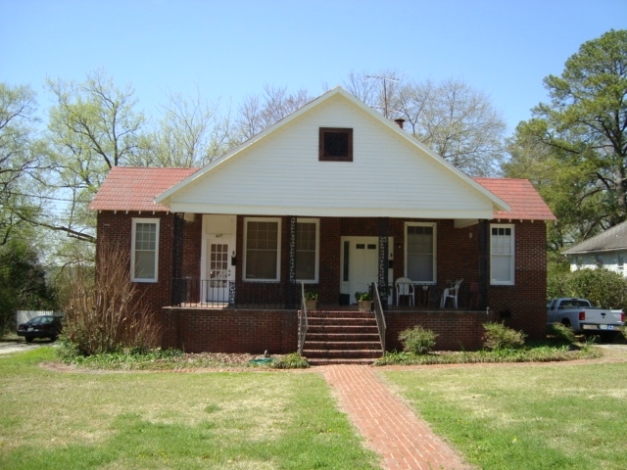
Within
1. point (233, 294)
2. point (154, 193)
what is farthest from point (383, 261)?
point (154, 193)

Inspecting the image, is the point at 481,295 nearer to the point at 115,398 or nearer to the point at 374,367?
the point at 374,367

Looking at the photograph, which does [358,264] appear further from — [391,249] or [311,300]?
[311,300]

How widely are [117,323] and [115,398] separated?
21.5 ft

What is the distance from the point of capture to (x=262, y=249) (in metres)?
20.5

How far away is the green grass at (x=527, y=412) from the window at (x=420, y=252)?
684cm

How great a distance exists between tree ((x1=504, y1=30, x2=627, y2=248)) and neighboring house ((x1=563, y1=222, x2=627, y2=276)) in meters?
4.68

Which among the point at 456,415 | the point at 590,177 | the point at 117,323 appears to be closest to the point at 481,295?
the point at 456,415

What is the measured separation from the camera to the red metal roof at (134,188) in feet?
66.2

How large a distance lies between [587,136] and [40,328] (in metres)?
35.6

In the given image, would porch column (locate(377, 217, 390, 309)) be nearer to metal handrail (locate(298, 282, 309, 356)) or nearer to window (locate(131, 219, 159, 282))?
metal handrail (locate(298, 282, 309, 356))

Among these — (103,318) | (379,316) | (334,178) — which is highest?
(334,178)

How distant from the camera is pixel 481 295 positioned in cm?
1822

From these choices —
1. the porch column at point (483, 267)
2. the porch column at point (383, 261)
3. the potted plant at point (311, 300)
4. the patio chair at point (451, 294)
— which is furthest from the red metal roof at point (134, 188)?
the porch column at point (483, 267)

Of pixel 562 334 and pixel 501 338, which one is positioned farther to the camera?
pixel 562 334
